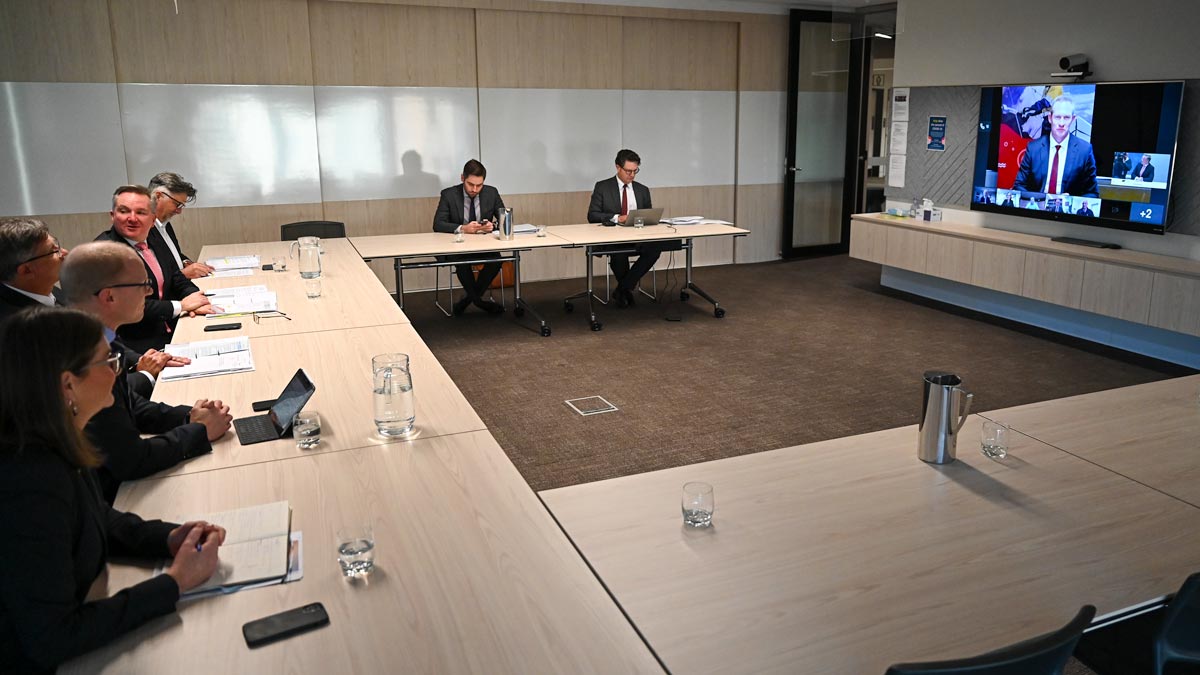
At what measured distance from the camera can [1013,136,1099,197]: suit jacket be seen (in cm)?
617

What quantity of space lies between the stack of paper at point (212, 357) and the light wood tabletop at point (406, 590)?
0.97 meters

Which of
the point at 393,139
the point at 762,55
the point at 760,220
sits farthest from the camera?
the point at 760,220

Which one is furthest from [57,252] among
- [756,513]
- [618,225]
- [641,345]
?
[618,225]

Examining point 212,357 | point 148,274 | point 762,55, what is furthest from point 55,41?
point 762,55

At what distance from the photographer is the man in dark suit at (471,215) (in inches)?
277

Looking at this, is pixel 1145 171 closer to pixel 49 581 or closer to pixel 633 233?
pixel 633 233

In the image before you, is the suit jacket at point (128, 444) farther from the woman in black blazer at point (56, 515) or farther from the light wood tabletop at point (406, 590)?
the woman in black blazer at point (56, 515)

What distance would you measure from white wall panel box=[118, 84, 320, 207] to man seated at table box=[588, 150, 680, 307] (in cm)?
255

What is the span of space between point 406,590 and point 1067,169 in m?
6.15

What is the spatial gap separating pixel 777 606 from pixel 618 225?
225 inches

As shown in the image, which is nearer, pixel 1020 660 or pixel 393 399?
pixel 1020 660

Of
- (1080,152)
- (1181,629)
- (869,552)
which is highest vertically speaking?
(1080,152)

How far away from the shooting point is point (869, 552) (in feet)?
6.40

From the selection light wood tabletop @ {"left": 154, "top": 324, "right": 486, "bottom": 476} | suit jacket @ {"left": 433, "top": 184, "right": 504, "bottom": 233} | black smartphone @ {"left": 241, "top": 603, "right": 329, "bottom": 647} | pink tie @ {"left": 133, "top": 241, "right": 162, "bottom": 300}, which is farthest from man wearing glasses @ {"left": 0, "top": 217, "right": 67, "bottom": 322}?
suit jacket @ {"left": 433, "top": 184, "right": 504, "bottom": 233}
